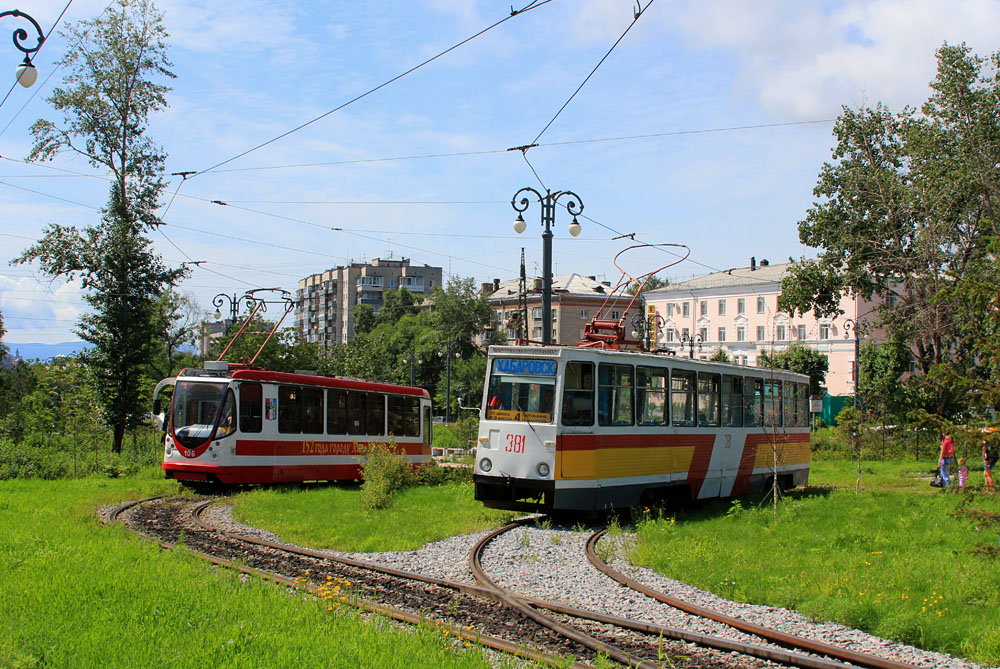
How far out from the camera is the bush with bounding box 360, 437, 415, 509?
17062 millimetres

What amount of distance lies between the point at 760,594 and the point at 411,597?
361 centimetres

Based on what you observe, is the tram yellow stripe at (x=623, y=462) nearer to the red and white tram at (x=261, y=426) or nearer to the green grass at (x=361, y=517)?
the green grass at (x=361, y=517)

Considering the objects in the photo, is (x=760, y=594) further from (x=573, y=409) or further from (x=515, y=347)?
(x=515, y=347)

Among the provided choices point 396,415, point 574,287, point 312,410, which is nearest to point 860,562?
point 312,410

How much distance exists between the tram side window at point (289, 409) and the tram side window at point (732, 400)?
32.2ft

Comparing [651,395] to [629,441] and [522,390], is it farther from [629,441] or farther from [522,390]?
[522,390]

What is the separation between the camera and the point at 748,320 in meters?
76.2

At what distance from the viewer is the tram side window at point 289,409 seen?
21078 millimetres

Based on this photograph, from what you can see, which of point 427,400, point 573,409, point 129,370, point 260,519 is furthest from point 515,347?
point 129,370

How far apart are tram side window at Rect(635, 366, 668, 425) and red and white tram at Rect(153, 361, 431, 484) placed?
779cm

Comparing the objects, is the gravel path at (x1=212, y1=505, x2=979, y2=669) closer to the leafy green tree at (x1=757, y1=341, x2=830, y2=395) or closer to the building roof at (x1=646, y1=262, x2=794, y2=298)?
the leafy green tree at (x1=757, y1=341, x2=830, y2=395)

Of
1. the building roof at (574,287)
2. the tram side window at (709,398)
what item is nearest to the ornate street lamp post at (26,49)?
the tram side window at (709,398)

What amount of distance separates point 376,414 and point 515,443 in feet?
34.5

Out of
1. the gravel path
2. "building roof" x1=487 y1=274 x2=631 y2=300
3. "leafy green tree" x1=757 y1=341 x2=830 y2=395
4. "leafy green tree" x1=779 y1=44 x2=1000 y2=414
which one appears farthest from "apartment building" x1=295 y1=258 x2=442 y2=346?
the gravel path
